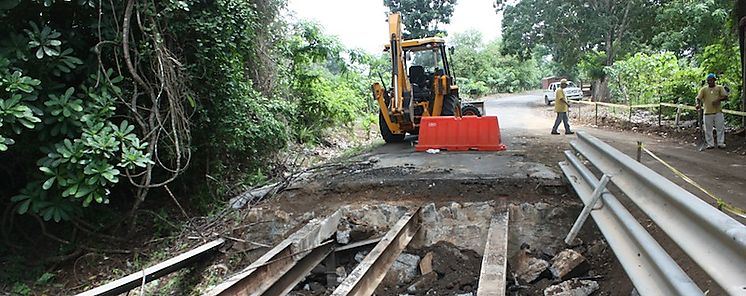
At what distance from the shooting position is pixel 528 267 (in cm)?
491

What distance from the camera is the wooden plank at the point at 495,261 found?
345cm

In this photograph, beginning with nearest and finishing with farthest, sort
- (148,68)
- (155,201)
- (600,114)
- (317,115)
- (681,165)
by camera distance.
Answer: (148,68) < (155,201) < (681,165) < (317,115) < (600,114)

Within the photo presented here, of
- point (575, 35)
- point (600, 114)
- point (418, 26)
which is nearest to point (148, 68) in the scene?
point (600, 114)

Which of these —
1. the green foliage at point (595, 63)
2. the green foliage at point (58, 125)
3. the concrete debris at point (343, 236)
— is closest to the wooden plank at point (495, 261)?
the concrete debris at point (343, 236)

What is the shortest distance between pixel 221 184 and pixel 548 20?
82.0 ft

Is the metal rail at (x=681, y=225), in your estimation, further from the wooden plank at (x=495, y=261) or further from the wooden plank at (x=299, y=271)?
the wooden plank at (x=299, y=271)

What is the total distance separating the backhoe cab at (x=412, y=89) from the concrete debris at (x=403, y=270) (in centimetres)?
501

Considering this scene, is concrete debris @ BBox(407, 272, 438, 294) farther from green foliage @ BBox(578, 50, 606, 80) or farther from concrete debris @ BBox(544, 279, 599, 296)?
green foliage @ BBox(578, 50, 606, 80)

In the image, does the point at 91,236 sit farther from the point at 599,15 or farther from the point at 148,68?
the point at 599,15

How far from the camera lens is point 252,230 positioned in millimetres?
5887

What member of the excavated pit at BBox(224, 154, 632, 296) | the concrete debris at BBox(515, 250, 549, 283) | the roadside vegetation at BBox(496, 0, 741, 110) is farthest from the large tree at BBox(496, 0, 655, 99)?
the concrete debris at BBox(515, 250, 549, 283)

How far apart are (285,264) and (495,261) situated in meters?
1.92

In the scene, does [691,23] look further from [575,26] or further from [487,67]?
[487,67]

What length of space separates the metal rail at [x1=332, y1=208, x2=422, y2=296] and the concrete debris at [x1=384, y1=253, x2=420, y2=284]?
0.28m
